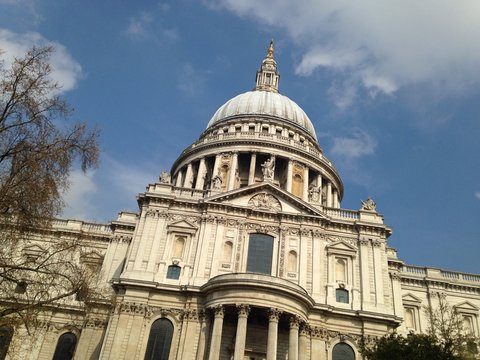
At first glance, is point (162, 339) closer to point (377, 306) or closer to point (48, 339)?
point (48, 339)

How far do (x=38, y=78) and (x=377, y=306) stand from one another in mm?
27740

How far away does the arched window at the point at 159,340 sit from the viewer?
98.4 ft

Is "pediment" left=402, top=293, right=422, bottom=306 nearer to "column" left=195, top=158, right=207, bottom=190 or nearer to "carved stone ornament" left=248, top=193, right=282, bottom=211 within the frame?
"carved stone ornament" left=248, top=193, right=282, bottom=211

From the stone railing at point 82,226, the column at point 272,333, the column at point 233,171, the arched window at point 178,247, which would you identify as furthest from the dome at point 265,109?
the column at point 272,333

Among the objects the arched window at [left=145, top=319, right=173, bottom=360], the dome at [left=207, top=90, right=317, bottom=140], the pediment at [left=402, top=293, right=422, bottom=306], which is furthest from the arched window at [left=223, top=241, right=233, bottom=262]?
the dome at [left=207, top=90, right=317, bottom=140]

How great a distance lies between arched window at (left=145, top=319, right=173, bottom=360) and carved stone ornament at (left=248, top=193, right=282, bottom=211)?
1137cm

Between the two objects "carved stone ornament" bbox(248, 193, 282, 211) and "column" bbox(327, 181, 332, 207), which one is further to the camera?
"column" bbox(327, 181, 332, 207)

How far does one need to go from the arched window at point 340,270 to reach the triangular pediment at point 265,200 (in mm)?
3794

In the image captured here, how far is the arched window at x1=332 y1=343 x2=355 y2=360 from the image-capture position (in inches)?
1235

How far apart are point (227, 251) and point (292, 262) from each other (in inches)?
199

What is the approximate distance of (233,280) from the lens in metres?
29.6

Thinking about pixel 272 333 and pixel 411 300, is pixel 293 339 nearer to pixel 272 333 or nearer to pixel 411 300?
pixel 272 333

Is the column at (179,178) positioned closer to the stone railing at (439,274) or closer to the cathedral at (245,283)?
the cathedral at (245,283)

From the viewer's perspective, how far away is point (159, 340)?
30.5m
